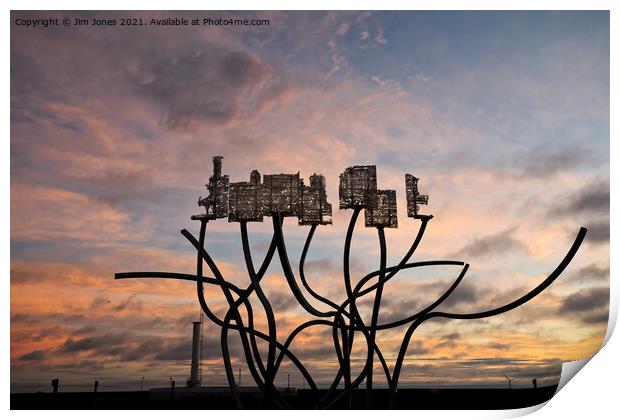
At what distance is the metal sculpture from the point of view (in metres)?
4.57

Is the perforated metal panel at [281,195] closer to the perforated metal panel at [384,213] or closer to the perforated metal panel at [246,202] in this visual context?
the perforated metal panel at [246,202]

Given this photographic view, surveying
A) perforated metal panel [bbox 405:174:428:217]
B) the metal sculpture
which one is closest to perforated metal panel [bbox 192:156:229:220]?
the metal sculpture

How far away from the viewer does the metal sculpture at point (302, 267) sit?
4.57m

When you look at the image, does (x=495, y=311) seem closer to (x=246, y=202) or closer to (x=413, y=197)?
(x=413, y=197)

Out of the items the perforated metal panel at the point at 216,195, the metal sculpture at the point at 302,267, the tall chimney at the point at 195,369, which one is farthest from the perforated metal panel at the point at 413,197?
the tall chimney at the point at 195,369

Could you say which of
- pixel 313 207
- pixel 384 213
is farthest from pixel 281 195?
pixel 384 213

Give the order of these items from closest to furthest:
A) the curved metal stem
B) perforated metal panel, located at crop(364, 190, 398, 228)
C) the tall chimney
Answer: the curved metal stem
perforated metal panel, located at crop(364, 190, 398, 228)
the tall chimney

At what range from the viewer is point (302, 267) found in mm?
4984

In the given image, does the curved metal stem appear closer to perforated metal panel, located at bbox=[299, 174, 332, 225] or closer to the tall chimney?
perforated metal panel, located at bbox=[299, 174, 332, 225]

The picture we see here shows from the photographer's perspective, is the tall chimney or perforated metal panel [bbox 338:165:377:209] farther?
the tall chimney
